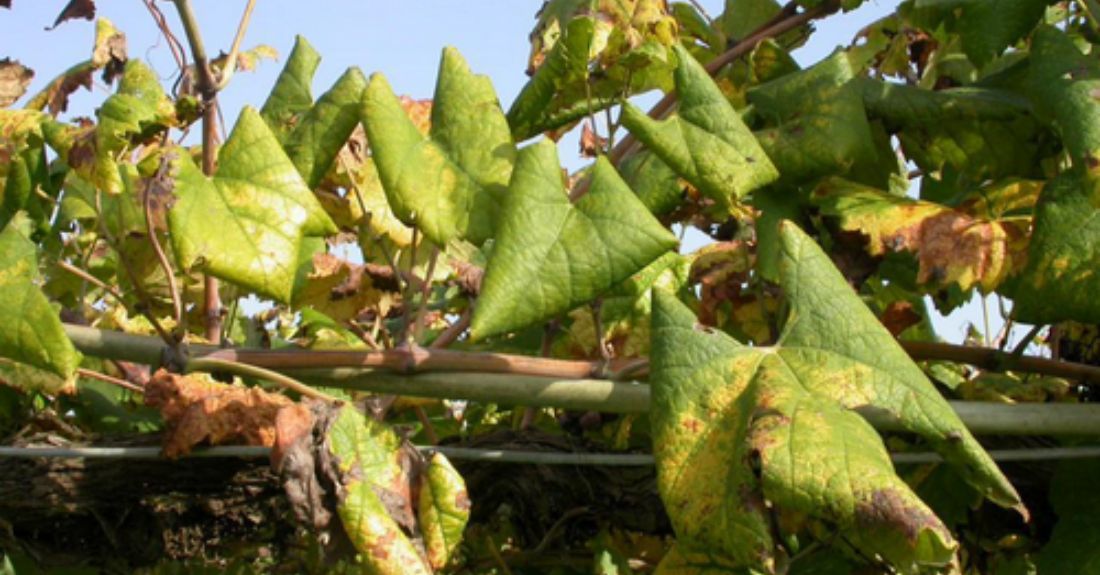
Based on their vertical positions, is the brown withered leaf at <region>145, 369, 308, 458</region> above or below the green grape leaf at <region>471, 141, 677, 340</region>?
below

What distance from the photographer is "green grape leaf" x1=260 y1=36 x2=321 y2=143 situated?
2.14 m

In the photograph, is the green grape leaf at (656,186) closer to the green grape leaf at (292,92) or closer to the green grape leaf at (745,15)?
the green grape leaf at (292,92)

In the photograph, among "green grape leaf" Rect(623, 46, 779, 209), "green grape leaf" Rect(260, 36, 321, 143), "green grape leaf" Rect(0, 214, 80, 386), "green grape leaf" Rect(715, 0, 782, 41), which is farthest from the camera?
"green grape leaf" Rect(715, 0, 782, 41)

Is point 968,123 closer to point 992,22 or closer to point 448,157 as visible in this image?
point 992,22

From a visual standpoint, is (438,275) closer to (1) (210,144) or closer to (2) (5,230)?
(1) (210,144)

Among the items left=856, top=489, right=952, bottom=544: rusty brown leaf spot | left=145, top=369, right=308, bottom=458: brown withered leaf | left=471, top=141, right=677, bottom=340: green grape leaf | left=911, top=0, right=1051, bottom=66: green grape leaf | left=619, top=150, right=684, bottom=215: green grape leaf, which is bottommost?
left=856, top=489, right=952, bottom=544: rusty brown leaf spot

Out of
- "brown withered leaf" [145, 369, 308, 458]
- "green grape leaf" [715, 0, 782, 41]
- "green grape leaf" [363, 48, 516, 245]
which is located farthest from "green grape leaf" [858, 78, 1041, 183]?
"brown withered leaf" [145, 369, 308, 458]

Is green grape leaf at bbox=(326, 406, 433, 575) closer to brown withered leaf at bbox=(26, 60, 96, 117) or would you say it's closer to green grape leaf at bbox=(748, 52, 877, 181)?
green grape leaf at bbox=(748, 52, 877, 181)

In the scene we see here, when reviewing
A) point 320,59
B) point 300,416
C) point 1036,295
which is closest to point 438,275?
point 320,59

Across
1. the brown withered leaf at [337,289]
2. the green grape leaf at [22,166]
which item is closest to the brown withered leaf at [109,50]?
the green grape leaf at [22,166]

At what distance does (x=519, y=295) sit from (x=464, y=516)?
1.03 feet

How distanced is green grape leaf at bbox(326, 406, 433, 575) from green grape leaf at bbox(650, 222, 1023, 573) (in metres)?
0.34

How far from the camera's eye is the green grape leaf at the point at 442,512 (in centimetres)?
177

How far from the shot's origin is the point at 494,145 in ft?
6.21
